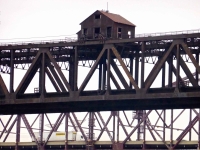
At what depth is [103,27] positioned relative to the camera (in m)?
167

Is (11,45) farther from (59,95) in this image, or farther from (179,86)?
(179,86)

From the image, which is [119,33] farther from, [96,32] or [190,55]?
[190,55]

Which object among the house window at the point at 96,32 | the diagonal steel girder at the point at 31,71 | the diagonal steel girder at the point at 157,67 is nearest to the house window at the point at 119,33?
the house window at the point at 96,32

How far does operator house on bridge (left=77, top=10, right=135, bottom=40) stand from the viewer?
166000 millimetres

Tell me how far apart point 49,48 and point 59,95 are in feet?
22.8

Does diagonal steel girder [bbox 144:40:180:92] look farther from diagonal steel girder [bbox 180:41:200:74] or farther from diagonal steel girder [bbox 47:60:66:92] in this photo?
diagonal steel girder [bbox 47:60:66:92]

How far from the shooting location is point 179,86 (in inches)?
6112

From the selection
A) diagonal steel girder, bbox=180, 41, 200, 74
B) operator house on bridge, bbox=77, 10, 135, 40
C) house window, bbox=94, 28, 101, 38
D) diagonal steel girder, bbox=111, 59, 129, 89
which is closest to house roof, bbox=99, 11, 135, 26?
operator house on bridge, bbox=77, 10, 135, 40

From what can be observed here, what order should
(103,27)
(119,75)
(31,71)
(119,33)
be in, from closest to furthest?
(119,75), (31,71), (103,27), (119,33)

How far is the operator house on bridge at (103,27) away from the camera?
545 ft

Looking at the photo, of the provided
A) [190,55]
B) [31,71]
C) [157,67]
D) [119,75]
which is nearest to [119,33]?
[119,75]

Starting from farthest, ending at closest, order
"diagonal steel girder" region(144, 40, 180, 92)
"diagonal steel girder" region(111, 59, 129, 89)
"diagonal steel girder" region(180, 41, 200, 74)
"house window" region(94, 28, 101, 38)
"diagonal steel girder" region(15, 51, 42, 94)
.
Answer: "house window" region(94, 28, 101, 38) → "diagonal steel girder" region(15, 51, 42, 94) → "diagonal steel girder" region(111, 59, 129, 89) → "diagonal steel girder" region(144, 40, 180, 92) → "diagonal steel girder" region(180, 41, 200, 74)

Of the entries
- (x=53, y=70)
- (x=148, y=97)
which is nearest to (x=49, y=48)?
(x=53, y=70)

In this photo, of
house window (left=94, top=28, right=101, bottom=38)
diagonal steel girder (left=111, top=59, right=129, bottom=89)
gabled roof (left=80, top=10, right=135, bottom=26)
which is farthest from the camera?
gabled roof (left=80, top=10, right=135, bottom=26)
